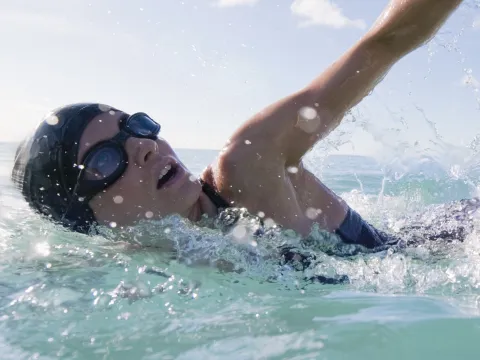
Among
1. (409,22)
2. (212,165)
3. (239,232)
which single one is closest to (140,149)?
(212,165)

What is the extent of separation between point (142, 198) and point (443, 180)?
33.2ft

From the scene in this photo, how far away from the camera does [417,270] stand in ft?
9.52

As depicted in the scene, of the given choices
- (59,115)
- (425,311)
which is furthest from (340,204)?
(59,115)

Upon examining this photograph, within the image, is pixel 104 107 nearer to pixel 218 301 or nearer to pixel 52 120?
pixel 52 120

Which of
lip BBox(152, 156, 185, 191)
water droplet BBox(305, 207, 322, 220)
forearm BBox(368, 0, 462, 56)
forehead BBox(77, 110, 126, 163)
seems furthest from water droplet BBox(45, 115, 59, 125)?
forearm BBox(368, 0, 462, 56)

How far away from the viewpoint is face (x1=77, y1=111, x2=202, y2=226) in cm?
301

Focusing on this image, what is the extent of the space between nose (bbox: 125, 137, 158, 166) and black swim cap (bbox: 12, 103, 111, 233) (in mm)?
286

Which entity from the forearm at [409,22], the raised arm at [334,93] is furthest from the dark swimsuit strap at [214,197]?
the forearm at [409,22]

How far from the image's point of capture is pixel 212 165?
330 centimetres

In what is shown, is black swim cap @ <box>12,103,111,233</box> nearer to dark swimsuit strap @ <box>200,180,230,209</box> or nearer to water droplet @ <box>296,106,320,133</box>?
dark swimsuit strap @ <box>200,180,230,209</box>

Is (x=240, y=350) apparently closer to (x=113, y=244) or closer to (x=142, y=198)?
(x=142, y=198)

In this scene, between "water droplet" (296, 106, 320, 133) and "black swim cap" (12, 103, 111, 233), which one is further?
"black swim cap" (12, 103, 111, 233)

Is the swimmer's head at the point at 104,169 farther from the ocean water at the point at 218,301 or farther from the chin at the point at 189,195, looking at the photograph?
the ocean water at the point at 218,301

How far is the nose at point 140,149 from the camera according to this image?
3.05 metres
